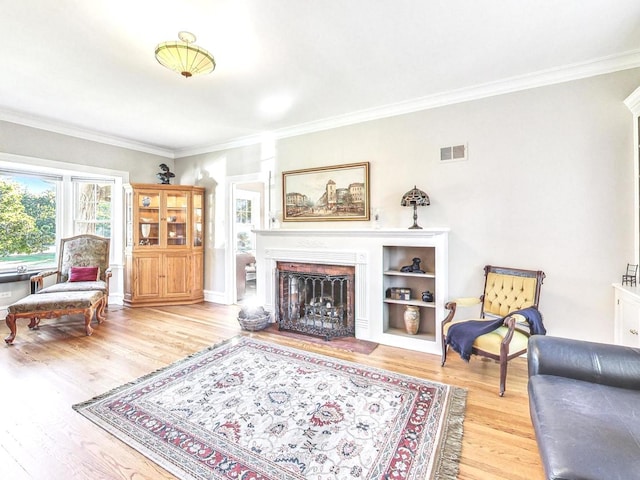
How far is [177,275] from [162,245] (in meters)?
0.57

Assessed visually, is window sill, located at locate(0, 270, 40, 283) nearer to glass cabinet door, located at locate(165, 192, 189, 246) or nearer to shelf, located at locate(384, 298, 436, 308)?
glass cabinet door, located at locate(165, 192, 189, 246)

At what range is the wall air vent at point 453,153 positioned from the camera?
328 cm

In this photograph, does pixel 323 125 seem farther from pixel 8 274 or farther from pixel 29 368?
pixel 8 274

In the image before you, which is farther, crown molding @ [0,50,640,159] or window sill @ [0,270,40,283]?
window sill @ [0,270,40,283]

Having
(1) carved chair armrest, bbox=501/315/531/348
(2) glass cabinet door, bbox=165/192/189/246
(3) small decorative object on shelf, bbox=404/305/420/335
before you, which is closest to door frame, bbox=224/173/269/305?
(2) glass cabinet door, bbox=165/192/189/246

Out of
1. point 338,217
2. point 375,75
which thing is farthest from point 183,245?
point 375,75

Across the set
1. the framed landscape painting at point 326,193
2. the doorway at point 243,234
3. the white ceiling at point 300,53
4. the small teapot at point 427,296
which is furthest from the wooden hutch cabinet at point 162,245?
the small teapot at point 427,296

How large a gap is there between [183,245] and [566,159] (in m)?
5.38

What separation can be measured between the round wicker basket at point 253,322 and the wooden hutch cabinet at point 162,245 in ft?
6.08

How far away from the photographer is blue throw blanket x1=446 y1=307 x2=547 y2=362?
2504mm

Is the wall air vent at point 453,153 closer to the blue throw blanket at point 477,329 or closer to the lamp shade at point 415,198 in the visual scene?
the lamp shade at point 415,198

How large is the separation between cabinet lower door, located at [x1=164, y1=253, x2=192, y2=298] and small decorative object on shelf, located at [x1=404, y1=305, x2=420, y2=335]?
147 inches

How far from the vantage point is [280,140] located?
4.52m

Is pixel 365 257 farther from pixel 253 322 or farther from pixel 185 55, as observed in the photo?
pixel 185 55
